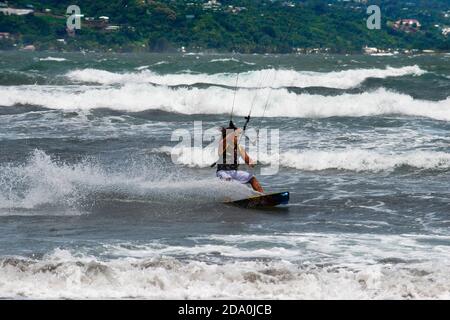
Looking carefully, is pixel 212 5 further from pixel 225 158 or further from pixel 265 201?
pixel 265 201

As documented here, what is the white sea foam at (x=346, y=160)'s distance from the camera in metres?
21.9

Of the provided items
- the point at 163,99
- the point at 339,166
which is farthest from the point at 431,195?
the point at 163,99

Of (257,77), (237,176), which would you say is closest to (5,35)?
Result: (257,77)

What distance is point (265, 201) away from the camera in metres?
17.2

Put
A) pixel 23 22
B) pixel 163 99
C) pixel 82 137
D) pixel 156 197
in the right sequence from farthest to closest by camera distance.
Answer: pixel 23 22, pixel 163 99, pixel 82 137, pixel 156 197

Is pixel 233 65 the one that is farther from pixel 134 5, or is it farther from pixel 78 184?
pixel 134 5

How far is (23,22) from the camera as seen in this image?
111 m

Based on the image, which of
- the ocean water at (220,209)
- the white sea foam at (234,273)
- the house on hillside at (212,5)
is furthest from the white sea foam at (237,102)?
the house on hillside at (212,5)

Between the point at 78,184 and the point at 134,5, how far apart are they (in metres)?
96.7

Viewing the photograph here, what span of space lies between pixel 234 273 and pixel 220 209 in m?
4.96

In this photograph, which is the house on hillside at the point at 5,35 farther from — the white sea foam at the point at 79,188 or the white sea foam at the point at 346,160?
the white sea foam at the point at 79,188

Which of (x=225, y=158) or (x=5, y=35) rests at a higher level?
(x=225, y=158)

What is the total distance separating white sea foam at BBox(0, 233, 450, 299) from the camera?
11.7 m

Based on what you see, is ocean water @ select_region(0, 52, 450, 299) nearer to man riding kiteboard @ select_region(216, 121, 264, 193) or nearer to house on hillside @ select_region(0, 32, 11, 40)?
man riding kiteboard @ select_region(216, 121, 264, 193)
